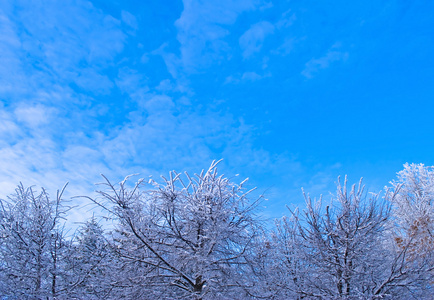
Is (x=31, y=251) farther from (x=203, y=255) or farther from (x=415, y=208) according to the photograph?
(x=415, y=208)

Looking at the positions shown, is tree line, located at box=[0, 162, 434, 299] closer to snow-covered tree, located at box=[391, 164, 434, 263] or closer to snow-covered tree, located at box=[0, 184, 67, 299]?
snow-covered tree, located at box=[0, 184, 67, 299]

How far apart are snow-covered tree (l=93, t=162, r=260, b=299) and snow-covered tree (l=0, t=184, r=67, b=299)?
A: 2.84 meters

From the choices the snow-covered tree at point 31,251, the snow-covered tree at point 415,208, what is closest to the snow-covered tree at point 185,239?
the snow-covered tree at point 31,251

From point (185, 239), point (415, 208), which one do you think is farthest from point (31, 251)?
point (415, 208)

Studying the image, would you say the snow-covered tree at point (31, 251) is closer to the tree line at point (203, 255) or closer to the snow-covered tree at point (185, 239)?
the tree line at point (203, 255)

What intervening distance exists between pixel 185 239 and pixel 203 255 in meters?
0.69

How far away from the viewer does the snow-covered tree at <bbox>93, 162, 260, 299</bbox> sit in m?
7.16

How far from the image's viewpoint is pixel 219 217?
768 centimetres

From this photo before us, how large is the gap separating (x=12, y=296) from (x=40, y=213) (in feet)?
8.97

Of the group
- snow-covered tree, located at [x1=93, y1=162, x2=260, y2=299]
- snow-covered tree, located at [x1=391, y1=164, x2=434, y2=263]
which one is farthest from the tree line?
snow-covered tree, located at [x1=391, y1=164, x2=434, y2=263]

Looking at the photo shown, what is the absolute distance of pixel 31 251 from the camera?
888 cm

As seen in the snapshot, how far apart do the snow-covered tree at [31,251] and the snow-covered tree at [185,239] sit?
2.84 meters

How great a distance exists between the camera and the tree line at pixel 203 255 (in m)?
7.39

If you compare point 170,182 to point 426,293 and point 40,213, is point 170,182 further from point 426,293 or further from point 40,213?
point 426,293
